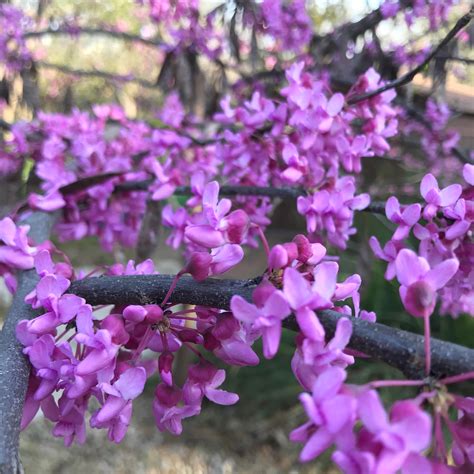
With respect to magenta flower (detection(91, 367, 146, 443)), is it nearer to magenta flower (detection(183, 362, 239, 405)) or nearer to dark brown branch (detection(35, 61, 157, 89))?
magenta flower (detection(183, 362, 239, 405))

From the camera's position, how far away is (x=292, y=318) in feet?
1.35

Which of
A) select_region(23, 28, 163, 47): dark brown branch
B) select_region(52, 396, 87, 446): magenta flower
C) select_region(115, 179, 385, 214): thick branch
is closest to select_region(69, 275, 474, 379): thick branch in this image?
select_region(52, 396, 87, 446): magenta flower

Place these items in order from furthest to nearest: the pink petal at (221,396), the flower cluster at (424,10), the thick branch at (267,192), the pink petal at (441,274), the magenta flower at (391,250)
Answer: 1. the flower cluster at (424,10)
2. the thick branch at (267,192)
3. the magenta flower at (391,250)
4. the pink petal at (221,396)
5. the pink petal at (441,274)

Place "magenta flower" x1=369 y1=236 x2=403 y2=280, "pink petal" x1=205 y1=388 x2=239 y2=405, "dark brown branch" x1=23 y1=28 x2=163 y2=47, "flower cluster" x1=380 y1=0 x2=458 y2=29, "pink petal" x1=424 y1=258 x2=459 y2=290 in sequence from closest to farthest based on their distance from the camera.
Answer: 1. "pink petal" x1=424 y1=258 x2=459 y2=290
2. "pink petal" x1=205 y1=388 x2=239 y2=405
3. "magenta flower" x1=369 y1=236 x2=403 y2=280
4. "flower cluster" x1=380 y1=0 x2=458 y2=29
5. "dark brown branch" x1=23 y1=28 x2=163 y2=47

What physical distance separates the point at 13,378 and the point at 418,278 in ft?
1.14

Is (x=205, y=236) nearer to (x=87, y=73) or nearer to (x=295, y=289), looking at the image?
(x=295, y=289)

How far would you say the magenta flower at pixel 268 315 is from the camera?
1.22ft

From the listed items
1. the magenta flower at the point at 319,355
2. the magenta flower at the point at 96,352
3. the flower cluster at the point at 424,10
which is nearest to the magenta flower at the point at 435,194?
the magenta flower at the point at 319,355

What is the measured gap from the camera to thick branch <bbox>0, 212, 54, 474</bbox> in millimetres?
396

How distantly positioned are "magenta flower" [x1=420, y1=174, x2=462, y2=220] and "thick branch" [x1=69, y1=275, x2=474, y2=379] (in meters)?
0.26

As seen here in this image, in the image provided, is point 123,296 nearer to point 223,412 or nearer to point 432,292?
point 432,292

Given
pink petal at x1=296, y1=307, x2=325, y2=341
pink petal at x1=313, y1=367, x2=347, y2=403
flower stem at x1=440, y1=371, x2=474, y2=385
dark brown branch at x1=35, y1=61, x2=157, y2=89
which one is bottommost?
dark brown branch at x1=35, y1=61, x2=157, y2=89

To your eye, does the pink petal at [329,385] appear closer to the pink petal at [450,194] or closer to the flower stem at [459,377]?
the flower stem at [459,377]

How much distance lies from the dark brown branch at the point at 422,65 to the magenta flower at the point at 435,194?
0.20 meters
